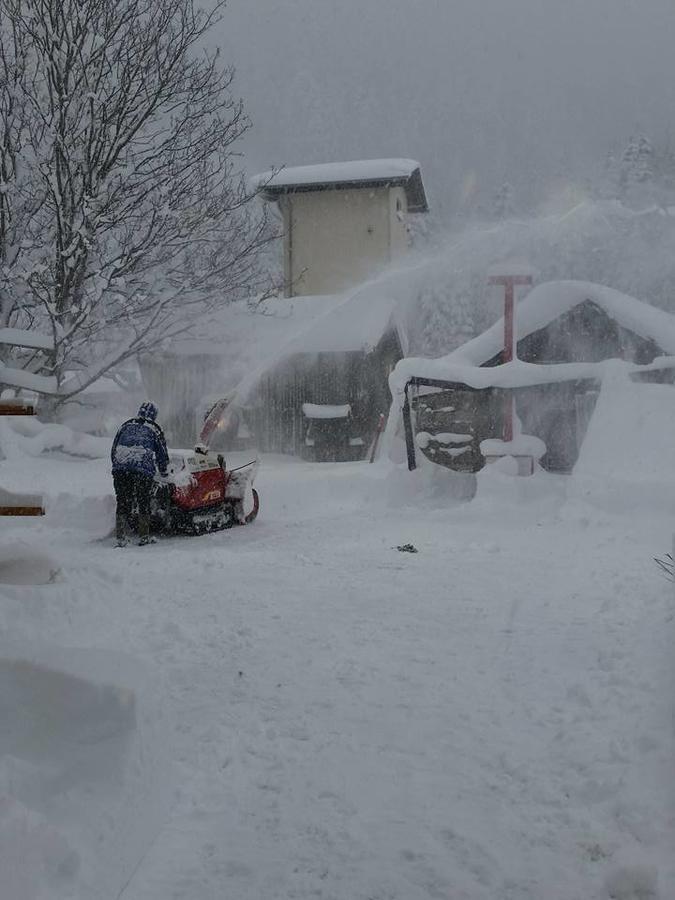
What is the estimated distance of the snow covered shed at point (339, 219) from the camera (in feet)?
83.0

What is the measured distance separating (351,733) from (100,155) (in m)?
11.7

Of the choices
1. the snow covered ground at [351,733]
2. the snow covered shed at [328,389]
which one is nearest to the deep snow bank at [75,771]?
the snow covered ground at [351,733]

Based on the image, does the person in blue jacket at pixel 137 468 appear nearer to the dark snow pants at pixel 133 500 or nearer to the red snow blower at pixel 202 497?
the dark snow pants at pixel 133 500

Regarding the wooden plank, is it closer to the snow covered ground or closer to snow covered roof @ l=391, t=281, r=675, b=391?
the snow covered ground

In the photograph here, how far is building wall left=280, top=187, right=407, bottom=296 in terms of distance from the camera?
25.6 m

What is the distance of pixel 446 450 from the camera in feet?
41.8

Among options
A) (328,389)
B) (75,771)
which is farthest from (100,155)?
(75,771)

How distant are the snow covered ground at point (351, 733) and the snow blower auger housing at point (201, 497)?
2.20 metres

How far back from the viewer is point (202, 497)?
32.3 feet

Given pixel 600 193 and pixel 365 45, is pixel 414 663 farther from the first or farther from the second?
pixel 365 45

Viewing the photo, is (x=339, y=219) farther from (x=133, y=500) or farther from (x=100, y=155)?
(x=133, y=500)

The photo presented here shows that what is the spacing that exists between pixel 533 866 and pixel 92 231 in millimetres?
11989

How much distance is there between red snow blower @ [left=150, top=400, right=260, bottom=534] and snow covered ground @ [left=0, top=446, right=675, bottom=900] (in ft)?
7.21

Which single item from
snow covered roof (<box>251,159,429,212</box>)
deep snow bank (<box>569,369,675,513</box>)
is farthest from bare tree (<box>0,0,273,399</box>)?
snow covered roof (<box>251,159,429,212</box>)
